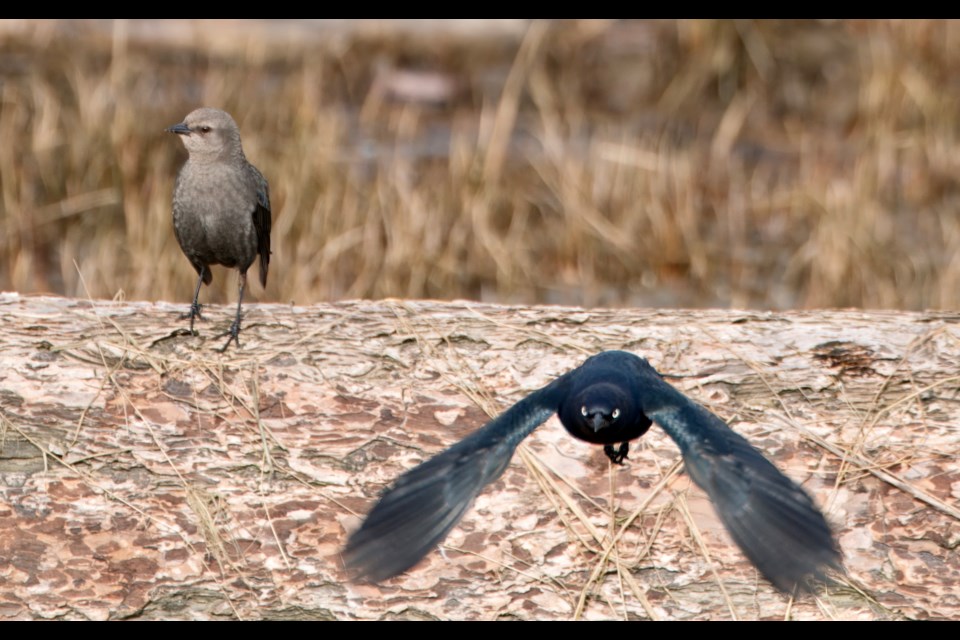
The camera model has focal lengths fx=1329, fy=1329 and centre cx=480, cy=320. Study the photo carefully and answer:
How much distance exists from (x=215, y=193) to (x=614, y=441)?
1.59 meters

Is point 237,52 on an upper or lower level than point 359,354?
upper

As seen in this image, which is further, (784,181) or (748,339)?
(784,181)

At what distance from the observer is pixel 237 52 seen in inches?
380

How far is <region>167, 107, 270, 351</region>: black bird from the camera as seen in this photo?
425 cm

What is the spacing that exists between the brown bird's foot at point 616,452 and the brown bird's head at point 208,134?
5.04 ft

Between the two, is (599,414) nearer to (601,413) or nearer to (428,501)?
(601,413)

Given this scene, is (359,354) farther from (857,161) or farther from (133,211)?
(857,161)

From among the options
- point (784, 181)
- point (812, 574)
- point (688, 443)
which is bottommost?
point (812, 574)

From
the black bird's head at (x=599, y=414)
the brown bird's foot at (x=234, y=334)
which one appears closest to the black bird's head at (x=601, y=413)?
the black bird's head at (x=599, y=414)

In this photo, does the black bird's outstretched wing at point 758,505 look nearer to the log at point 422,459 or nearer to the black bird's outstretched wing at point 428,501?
the black bird's outstretched wing at point 428,501

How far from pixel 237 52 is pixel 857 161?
175 inches

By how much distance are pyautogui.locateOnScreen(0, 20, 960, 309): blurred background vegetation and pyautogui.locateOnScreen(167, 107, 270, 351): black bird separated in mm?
2344

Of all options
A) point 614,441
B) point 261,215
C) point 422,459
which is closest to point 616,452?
point 614,441

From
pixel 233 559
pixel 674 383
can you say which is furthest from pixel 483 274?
pixel 233 559
